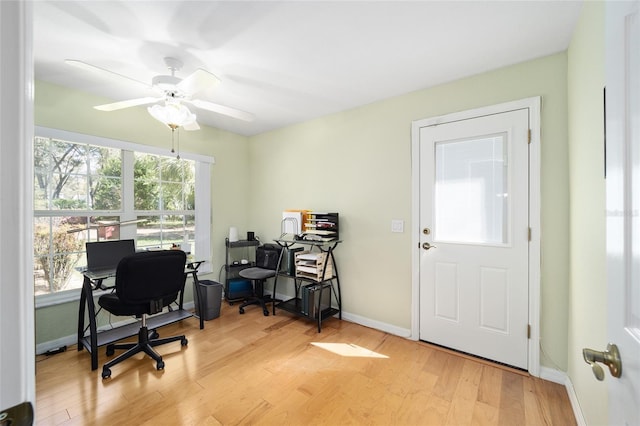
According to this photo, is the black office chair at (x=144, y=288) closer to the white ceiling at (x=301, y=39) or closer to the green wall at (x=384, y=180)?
the white ceiling at (x=301, y=39)

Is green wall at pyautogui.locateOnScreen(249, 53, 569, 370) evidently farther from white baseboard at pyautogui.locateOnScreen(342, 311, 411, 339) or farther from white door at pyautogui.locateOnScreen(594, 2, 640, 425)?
white door at pyautogui.locateOnScreen(594, 2, 640, 425)

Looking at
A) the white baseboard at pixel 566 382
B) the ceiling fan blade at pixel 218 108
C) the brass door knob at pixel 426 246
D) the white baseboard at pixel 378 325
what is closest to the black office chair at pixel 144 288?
the ceiling fan blade at pixel 218 108

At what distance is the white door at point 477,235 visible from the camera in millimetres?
2172

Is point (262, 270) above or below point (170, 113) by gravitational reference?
below

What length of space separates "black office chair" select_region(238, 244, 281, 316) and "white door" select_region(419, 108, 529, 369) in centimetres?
193

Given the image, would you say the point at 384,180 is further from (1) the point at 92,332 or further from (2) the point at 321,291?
(1) the point at 92,332

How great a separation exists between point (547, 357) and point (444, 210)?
1.36 m

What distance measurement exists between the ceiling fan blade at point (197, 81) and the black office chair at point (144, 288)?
133 centimetres

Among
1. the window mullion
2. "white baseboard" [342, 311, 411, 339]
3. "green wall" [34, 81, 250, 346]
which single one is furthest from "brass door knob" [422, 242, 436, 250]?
the window mullion

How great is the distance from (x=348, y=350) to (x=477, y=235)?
1575 mm

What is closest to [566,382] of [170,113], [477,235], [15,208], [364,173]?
[477,235]

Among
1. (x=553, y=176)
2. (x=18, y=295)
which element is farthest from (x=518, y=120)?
(x=18, y=295)

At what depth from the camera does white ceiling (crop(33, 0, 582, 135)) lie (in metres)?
1.61

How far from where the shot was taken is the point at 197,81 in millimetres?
1791
